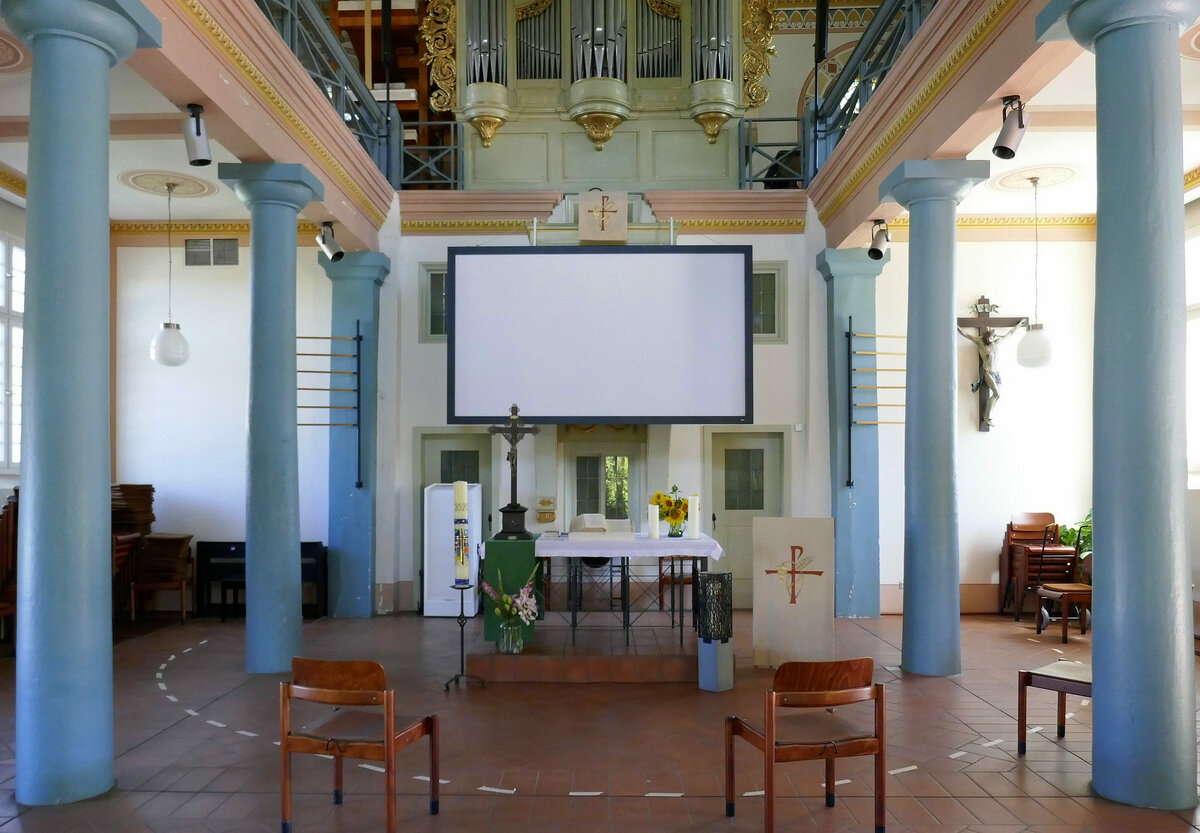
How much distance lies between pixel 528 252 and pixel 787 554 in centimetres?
393

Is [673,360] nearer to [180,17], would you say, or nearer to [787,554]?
[787,554]

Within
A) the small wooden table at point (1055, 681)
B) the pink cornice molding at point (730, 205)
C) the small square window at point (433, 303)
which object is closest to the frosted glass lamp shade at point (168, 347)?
the small square window at point (433, 303)

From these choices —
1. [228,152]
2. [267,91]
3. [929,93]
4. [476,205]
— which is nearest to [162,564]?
[228,152]

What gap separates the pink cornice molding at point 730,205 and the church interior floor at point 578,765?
4.61 metres

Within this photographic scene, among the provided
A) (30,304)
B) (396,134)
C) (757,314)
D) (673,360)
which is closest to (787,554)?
(673,360)

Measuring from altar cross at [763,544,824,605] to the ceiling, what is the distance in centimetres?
350

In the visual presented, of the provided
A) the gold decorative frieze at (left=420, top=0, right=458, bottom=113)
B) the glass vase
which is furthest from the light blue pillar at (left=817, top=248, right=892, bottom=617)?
the gold decorative frieze at (left=420, top=0, right=458, bottom=113)

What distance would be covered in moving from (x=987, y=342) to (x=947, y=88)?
4.30m

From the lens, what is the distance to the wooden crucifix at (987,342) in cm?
950

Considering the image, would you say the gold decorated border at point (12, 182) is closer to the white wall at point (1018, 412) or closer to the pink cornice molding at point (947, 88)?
the pink cornice molding at point (947, 88)

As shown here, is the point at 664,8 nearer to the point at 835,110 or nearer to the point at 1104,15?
the point at 835,110

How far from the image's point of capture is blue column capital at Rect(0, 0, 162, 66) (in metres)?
4.07

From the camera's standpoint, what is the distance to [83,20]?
4109 millimetres

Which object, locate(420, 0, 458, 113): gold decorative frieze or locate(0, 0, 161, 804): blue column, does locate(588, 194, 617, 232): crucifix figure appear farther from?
locate(0, 0, 161, 804): blue column
